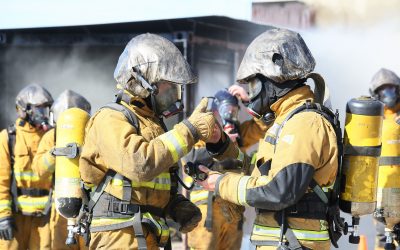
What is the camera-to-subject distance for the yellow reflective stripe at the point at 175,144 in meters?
3.72

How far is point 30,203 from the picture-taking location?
686 centimetres

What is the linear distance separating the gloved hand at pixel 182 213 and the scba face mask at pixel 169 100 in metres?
0.56

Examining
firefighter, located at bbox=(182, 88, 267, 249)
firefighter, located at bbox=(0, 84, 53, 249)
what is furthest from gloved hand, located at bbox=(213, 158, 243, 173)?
firefighter, located at bbox=(0, 84, 53, 249)

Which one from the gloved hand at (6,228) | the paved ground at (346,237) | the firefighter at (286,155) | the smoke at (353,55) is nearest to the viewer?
the firefighter at (286,155)

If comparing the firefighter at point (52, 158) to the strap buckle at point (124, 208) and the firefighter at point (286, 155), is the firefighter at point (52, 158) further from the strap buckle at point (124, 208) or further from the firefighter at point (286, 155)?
the firefighter at point (286, 155)

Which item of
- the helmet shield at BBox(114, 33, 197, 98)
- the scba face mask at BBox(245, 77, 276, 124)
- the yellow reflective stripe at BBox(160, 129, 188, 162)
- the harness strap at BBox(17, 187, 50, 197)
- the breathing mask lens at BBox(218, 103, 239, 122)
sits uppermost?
the helmet shield at BBox(114, 33, 197, 98)

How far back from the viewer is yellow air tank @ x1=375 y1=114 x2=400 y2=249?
6141 mm

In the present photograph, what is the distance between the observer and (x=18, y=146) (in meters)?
Result: 6.88

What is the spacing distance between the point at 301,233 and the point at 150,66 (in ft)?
4.19

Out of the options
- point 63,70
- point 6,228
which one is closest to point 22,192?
point 6,228

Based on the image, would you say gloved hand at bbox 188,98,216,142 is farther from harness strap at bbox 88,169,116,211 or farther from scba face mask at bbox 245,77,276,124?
harness strap at bbox 88,169,116,211

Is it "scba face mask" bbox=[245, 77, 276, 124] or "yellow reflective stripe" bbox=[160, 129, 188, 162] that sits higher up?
"scba face mask" bbox=[245, 77, 276, 124]

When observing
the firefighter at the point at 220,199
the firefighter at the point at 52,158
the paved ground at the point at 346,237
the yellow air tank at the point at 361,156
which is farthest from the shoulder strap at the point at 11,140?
the yellow air tank at the point at 361,156

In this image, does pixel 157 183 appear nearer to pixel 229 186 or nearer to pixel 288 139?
pixel 229 186
